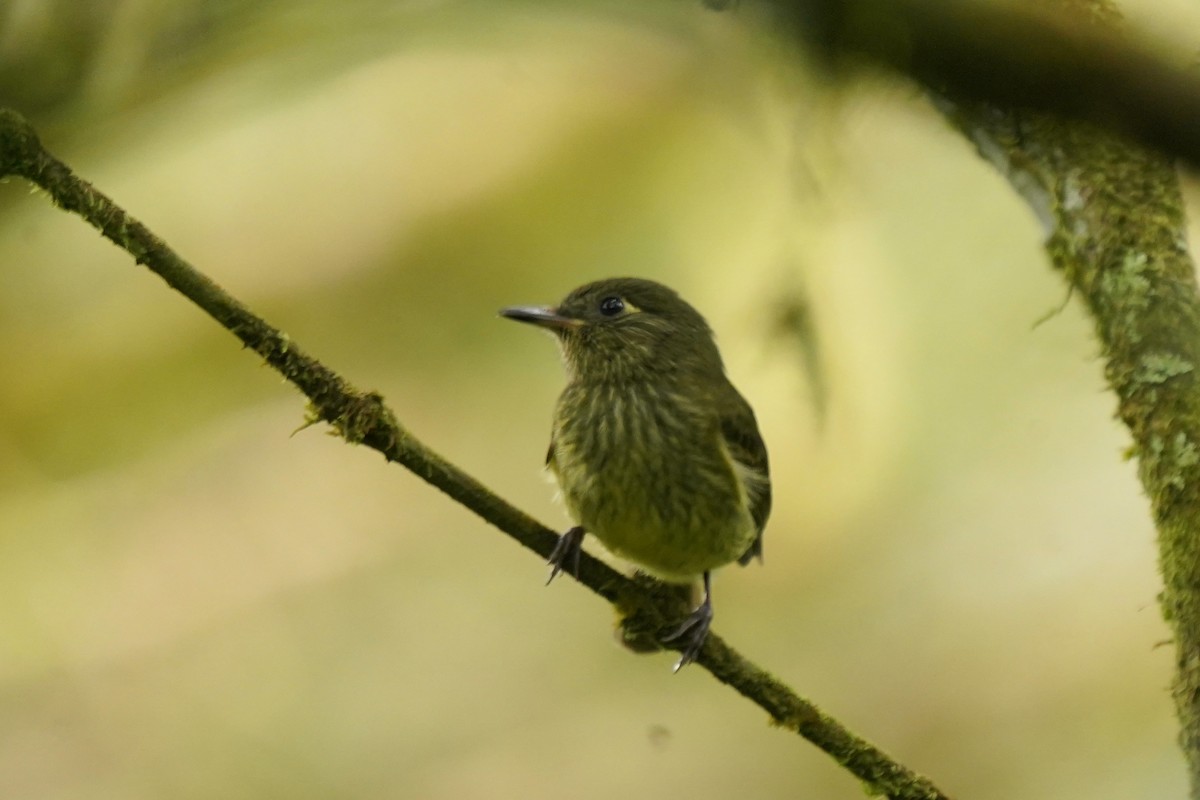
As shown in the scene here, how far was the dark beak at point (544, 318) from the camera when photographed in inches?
113

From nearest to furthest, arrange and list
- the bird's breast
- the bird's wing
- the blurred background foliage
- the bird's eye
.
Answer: the bird's breast → the bird's wing → the bird's eye → the blurred background foliage

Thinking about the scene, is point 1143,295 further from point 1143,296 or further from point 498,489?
point 498,489

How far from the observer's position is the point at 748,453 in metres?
2.88

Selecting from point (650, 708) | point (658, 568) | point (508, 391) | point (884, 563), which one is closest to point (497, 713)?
point (650, 708)

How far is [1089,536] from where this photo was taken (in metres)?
4.97

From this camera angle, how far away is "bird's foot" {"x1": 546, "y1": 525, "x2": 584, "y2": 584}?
2.48 metres

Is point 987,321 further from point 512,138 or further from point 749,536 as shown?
point 749,536

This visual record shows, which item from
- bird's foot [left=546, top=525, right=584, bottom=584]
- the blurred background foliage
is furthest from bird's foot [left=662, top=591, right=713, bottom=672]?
the blurred background foliage

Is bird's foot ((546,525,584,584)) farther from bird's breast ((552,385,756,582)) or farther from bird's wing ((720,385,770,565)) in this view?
bird's wing ((720,385,770,565))

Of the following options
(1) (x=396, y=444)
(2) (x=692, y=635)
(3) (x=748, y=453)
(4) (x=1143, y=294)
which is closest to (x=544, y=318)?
(3) (x=748, y=453)

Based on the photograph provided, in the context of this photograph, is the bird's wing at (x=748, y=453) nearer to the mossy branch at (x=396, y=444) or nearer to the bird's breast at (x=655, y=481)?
the bird's breast at (x=655, y=481)

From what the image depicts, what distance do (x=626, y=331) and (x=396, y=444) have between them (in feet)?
3.78

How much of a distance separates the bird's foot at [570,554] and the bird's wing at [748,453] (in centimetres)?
39

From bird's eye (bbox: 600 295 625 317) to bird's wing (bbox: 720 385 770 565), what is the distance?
0.35 metres
